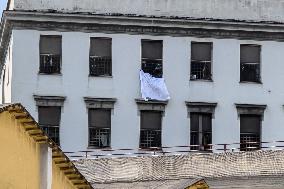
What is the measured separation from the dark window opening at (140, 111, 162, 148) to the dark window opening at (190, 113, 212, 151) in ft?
4.35

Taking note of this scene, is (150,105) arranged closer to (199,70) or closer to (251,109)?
(199,70)

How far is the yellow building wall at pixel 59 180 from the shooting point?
22141 mm

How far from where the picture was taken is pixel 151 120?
49312mm

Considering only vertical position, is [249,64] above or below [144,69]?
above

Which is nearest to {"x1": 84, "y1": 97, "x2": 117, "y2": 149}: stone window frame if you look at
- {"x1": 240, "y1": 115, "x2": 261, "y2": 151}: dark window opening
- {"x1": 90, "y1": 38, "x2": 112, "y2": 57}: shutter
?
{"x1": 90, "y1": 38, "x2": 112, "y2": 57}: shutter

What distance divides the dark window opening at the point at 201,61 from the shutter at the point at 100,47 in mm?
3470

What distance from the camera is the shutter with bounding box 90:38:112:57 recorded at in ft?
162

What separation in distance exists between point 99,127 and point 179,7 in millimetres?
6313

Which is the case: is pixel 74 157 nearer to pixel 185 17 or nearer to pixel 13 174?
pixel 185 17

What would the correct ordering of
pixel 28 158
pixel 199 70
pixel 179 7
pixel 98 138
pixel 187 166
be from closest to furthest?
pixel 28 158, pixel 187 166, pixel 98 138, pixel 199 70, pixel 179 7

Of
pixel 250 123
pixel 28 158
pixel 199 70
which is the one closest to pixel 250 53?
pixel 199 70

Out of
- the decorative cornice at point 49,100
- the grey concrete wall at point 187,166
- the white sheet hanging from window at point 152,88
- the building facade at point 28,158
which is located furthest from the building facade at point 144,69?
the building facade at point 28,158

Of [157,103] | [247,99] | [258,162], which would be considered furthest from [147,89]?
[258,162]

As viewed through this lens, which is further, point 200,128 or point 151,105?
point 200,128
